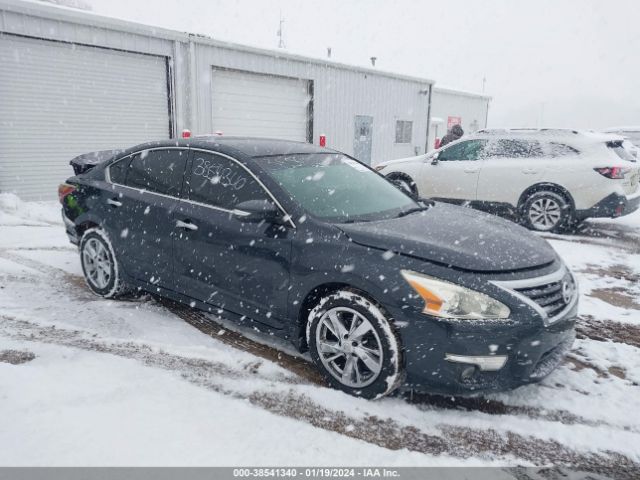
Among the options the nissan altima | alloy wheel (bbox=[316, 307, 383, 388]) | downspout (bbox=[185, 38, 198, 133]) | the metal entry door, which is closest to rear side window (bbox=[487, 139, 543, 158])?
the nissan altima

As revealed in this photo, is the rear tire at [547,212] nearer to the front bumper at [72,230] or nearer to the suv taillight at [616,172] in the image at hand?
the suv taillight at [616,172]

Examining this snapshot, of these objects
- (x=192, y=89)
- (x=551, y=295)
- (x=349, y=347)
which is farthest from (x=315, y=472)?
(x=192, y=89)

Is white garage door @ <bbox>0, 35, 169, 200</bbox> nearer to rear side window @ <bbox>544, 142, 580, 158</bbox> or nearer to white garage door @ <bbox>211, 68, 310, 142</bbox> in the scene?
white garage door @ <bbox>211, 68, 310, 142</bbox>

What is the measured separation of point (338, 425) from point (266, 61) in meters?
12.4

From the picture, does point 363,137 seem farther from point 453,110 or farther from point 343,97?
point 453,110

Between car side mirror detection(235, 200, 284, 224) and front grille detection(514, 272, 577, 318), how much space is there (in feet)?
5.20

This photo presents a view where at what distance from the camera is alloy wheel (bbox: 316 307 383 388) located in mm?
2988

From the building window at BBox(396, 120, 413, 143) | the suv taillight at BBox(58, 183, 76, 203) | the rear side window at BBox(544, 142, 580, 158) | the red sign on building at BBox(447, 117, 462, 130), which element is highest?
the red sign on building at BBox(447, 117, 462, 130)

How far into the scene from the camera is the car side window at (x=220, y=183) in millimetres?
3584

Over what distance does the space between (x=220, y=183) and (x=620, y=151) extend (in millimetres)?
7161

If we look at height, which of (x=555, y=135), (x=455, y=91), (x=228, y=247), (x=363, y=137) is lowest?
(x=228, y=247)

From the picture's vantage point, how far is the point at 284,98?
47.5 ft

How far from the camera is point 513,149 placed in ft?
28.2

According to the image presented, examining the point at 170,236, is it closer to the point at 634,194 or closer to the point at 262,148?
the point at 262,148
